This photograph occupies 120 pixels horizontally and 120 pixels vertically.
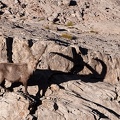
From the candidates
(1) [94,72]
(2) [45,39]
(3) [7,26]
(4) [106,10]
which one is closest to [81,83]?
(1) [94,72]

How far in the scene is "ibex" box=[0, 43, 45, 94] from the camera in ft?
71.4

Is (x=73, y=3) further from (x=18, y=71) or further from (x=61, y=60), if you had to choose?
(x=18, y=71)

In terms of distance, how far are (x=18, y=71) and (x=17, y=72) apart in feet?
0.26

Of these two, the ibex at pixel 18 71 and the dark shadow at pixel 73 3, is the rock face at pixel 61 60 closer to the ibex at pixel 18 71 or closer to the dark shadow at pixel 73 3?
the ibex at pixel 18 71

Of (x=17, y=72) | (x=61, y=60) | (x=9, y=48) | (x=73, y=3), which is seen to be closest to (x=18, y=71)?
(x=17, y=72)

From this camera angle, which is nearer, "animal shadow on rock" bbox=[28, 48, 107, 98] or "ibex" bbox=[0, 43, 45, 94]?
"ibex" bbox=[0, 43, 45, 94]

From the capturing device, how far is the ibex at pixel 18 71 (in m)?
21.8

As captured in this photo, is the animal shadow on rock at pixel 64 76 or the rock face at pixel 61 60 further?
Result: the animal shadow on rock at pixel 64 76

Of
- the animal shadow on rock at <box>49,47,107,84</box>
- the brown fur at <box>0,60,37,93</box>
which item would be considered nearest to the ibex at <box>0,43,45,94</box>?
the brown fur at <box>0,60,37,93</box>

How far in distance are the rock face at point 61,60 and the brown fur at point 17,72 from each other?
1.87 feet

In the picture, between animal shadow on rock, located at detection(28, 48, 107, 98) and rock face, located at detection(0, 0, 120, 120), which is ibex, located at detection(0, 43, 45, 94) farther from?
animal shadow on rock, located at detection(28, 48, 107, 98)

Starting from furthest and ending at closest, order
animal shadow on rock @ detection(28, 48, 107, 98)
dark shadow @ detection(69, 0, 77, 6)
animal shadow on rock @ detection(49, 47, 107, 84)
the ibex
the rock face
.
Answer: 1. dark shadow @ detection(69, 0, 77, 6)
2. animal shadow on rock @ detection(49, 47, 107, 84)
3. animal shadow on rock @ detection(28, 48, 107, 98)
4. the ibex
5. the rock face

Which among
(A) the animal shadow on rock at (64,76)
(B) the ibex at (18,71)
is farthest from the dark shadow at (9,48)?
(B) the ibex at (18,71)

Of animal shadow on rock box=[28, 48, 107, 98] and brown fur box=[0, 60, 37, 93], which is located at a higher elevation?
brown fur box=[0, 60, 37, 93]
